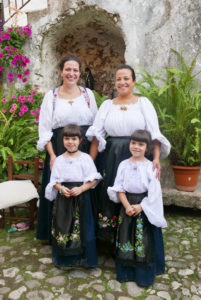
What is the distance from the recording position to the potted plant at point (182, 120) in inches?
148

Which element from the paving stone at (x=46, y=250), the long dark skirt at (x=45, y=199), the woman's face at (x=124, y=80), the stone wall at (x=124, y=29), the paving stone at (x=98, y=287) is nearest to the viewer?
the paving stone at (x=98, y=287)

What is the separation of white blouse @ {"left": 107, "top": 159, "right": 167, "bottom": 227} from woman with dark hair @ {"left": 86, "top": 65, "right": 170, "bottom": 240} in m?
0.15

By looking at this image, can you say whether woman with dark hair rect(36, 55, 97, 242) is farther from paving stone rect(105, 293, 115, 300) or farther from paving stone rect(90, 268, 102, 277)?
paving stone rect(105, 293, 115, 300)

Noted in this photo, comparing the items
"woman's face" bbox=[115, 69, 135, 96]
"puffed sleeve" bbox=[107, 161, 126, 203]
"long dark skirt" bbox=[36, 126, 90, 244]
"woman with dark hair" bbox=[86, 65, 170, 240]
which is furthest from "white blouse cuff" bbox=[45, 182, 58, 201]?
"woman's face" bbox=[115, 69, 135, 96]

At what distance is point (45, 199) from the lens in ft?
10.3

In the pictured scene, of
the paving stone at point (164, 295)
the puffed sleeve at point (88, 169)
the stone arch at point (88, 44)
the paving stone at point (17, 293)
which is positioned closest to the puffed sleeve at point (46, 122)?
the puffed sleeve at point (88, 169)

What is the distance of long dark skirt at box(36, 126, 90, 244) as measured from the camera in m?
2.86

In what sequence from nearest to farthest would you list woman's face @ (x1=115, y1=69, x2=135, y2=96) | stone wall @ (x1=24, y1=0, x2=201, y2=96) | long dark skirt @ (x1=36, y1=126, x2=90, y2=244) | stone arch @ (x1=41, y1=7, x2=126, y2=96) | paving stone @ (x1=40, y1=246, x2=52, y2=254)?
woman's face @ (x1=115, y1=69, x2=135, y2=96), long dark skirt @ (x1=36, y1=126, x2=90, y2=244), paving stone @ (x1=40, y1=246, x2=52, y2=254), stone wall @ (x1=24, y1=0, x2=201, y2=96), stone arch @ (x1=41, y1=7, x2=126, y2=96)

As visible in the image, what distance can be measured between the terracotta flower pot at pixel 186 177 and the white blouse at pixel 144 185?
5.19 feet

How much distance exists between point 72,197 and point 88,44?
17.0ft

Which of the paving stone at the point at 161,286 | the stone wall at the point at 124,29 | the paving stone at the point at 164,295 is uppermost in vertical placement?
the stone wall at the point at 124,29

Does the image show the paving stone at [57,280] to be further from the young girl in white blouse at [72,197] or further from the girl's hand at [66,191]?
the girl's hand at [66,191]

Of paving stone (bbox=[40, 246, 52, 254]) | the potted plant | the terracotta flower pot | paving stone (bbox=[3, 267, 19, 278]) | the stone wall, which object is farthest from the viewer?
the stone wall

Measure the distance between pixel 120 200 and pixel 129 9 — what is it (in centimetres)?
334
